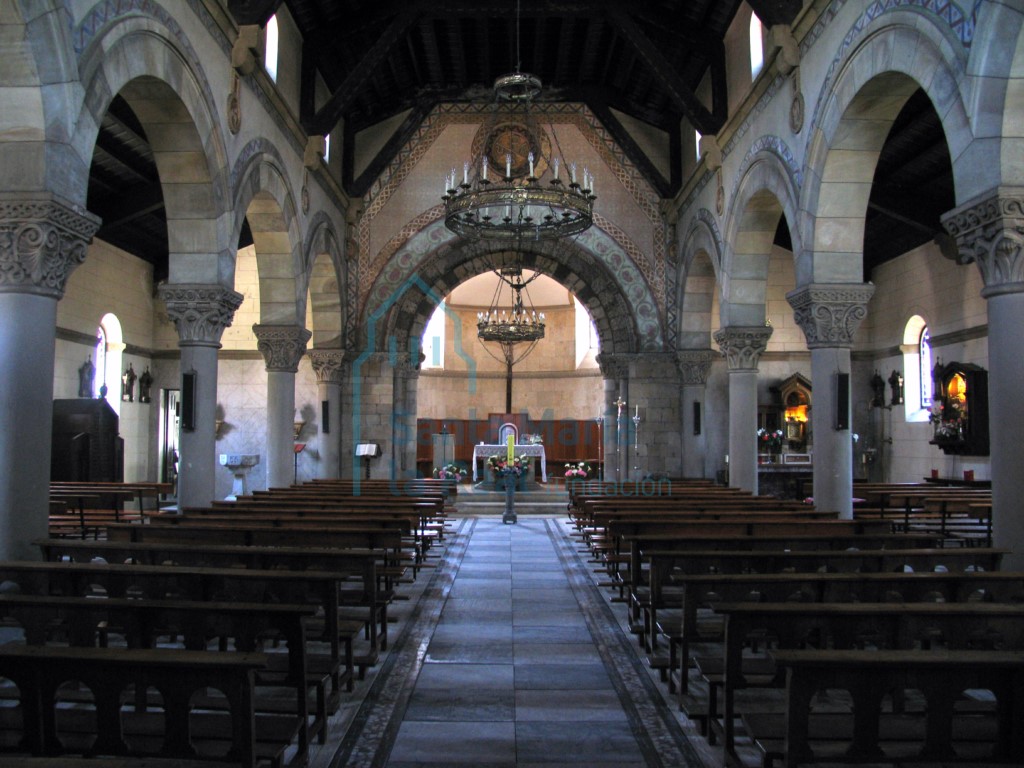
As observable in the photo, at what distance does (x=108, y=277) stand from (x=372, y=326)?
19.0 feet

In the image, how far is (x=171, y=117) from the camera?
10117mm

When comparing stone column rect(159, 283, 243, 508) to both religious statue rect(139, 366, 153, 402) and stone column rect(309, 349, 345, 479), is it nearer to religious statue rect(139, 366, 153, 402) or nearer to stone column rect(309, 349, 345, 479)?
stone column rect(309, 349, 345, 479)

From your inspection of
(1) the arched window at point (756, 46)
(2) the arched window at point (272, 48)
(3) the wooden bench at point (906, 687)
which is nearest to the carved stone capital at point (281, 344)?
(2) the arched window at point (272, 48)

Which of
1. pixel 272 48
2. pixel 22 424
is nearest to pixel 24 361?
pixel 22 424

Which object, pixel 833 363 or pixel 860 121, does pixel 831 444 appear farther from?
pixel 860 121

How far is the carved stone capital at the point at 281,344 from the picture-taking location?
14984 millimetres

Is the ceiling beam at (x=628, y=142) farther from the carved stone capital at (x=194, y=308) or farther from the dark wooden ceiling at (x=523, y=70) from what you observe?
the carved stone capital at (x=194, y=308)

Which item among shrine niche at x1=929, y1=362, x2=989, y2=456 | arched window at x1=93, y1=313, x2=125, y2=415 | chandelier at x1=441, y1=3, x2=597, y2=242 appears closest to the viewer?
chandelier at x1=441, y1=3, x2=597, y2=242

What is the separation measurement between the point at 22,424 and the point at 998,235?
785 centimetres

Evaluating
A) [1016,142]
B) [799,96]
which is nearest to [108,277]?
[799,96]

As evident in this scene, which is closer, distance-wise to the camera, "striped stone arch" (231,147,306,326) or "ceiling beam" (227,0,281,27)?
"ceiling beam" (227,0,281,27)

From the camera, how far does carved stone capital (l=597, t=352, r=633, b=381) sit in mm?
20141

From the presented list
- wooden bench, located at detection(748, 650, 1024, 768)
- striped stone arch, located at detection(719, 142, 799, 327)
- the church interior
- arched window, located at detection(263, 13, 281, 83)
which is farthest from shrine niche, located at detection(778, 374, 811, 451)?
wooden bench, located at detection(748, 650, 1024, 768)

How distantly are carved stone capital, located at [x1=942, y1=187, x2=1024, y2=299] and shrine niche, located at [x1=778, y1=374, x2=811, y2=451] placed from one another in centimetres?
Result: 1421
